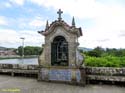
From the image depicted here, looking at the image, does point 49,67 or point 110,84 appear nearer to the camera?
point 110,84

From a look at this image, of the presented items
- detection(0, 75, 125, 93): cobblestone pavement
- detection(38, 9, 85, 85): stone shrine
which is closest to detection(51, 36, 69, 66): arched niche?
detection(38, 9, 85, 85): stone shrine

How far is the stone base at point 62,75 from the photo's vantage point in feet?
31.3

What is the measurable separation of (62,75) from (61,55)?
4.73ft

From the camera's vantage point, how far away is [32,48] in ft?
234

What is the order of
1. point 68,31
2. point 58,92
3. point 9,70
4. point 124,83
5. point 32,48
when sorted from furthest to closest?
point 32,48, point 9,70, point 68,31, point 124,83, point 58,92

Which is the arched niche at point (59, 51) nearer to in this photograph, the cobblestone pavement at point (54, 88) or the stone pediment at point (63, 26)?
the stone pediment at point (63, 26)

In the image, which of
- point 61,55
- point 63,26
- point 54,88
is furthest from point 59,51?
point 54,88

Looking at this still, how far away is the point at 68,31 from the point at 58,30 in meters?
0.60

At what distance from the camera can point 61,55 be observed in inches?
426

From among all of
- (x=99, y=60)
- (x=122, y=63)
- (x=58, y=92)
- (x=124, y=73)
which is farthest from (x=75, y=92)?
(x=122, y=63)

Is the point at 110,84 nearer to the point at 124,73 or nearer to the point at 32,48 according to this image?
→ the point at 124,73

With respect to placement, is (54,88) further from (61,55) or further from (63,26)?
(63,26)

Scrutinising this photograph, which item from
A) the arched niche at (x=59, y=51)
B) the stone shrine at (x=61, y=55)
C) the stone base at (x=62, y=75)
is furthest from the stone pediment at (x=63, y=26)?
the stone base at (x=62, y=75)

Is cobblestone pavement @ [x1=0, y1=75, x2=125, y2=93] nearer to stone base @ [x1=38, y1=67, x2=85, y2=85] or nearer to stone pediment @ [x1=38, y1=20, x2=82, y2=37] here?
stone base @ [x1=38, y1=67, x2=85, y2=85]
